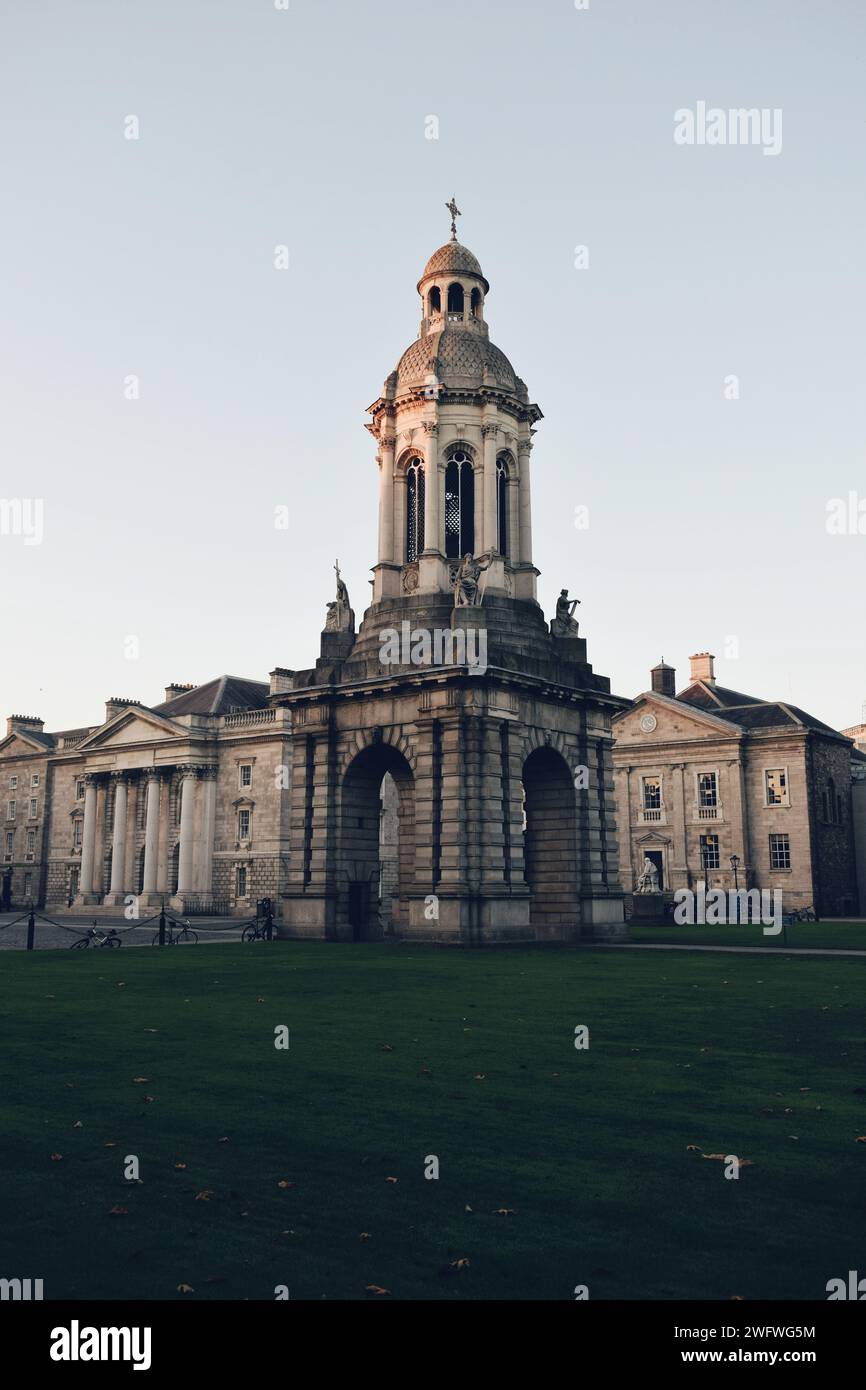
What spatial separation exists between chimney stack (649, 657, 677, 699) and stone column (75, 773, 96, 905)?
1484 inches

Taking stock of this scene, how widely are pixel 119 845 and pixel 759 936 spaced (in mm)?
46128

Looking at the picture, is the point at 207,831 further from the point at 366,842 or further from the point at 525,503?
the point at 525,503

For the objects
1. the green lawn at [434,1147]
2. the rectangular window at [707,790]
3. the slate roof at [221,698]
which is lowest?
the green lawn at [434,1147]

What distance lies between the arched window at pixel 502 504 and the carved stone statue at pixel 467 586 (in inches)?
134

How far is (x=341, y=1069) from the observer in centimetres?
1182

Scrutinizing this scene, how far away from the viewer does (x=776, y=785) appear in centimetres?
6016

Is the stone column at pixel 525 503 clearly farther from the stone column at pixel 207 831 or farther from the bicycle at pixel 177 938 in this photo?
the stone column at pixel 207 831

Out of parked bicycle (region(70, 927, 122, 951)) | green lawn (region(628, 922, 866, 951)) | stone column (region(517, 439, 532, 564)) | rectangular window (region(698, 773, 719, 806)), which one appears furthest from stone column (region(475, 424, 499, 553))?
rectangular window (region(698, 773, 719, 806))

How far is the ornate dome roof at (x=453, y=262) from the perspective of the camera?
39.8 metres

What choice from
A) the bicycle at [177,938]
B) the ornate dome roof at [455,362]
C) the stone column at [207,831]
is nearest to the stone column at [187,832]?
the stone column at [207,831]

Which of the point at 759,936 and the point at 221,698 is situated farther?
the point at 221,698

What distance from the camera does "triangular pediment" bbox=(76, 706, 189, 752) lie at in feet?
224

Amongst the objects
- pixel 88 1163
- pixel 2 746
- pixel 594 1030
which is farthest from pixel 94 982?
pixel 2 746

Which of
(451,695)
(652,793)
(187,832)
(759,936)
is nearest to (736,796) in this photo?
(652,793)
